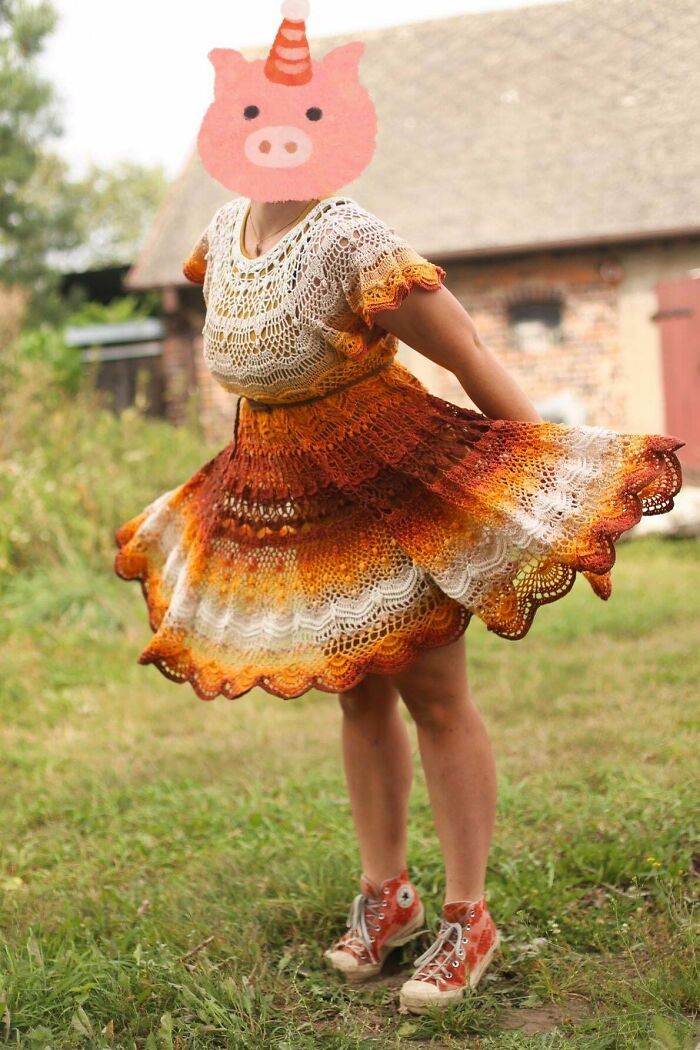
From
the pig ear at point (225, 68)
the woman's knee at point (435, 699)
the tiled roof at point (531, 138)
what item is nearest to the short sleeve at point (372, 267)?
the pig ear at point (225, 68)

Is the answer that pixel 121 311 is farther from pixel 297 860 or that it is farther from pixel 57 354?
pixel 297 860

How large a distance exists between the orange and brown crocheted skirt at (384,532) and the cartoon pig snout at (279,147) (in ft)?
1.44

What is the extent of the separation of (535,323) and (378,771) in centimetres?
946

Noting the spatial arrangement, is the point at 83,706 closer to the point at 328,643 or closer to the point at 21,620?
the point at 21,620

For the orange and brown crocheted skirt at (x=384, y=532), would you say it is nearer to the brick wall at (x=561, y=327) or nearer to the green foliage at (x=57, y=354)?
the brick wall at (x=561, y=327)

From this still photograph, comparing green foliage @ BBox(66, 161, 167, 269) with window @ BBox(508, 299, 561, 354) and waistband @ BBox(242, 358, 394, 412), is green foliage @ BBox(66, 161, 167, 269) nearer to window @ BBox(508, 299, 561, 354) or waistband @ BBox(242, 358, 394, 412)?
window @ BBox(508, 299, 561, 354)

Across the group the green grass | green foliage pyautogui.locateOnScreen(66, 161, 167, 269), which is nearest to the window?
the green grass

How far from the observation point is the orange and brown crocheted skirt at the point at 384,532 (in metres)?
2.02

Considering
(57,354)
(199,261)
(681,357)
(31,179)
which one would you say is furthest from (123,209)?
(199,261)

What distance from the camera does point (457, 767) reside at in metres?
2.26

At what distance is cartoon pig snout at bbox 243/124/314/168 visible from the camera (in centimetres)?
211

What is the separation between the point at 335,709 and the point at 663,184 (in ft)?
26.9

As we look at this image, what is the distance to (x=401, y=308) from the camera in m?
2.03

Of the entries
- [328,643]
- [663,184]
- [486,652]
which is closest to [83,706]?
[486,652]
